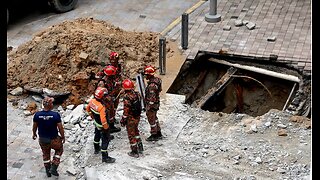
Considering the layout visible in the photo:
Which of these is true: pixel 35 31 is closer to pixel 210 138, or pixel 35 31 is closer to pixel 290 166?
pixel 210 138

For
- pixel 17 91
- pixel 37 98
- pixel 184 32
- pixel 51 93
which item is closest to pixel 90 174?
pixel 51 93

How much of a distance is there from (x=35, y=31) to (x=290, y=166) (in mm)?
8045

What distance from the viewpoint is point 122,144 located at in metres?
11.3

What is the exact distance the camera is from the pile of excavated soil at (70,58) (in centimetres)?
1339

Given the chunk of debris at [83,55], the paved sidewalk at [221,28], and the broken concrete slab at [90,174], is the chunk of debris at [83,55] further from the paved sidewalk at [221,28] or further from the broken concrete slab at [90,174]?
the broken concrete slab at [90,174]

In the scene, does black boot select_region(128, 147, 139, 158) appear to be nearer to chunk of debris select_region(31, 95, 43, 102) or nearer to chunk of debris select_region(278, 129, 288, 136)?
chunk of debris select_region(278, 129, 288, 136)

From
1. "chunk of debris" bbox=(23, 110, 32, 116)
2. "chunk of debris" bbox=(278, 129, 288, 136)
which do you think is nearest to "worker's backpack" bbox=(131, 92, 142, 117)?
"chunk of debris" bbox=(278, 129, 288, 136)

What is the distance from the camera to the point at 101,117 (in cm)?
1031

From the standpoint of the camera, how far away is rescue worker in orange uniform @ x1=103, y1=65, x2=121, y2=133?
1139 centimetres

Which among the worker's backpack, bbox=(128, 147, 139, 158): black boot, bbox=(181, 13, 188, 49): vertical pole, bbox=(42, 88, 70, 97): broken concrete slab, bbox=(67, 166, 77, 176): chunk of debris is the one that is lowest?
bbox=(67, 166, 77, 176): chunk of debris

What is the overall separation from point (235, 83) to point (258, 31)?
1.87 m

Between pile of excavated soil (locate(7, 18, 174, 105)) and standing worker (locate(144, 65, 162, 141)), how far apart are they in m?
2.23

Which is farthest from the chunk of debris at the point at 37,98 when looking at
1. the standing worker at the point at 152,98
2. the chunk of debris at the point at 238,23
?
the chunk of debris at the point at 238,23

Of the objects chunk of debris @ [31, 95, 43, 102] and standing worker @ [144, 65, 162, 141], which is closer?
standing worker @ [144, 65, 162, 141]
